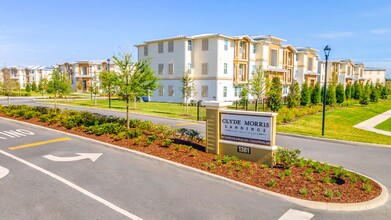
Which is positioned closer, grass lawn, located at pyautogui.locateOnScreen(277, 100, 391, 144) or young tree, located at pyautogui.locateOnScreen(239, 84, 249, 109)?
grass lawn, located at pyautogui.locateOnScreen(277, 100, 391, 144)

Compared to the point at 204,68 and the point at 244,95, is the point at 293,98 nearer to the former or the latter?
the point at 244,95

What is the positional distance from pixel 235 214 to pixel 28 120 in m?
18.2

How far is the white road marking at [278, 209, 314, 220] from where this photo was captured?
636 cm

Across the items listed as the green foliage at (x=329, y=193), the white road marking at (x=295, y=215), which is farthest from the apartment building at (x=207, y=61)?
the white road marking at (x=295, y=215)

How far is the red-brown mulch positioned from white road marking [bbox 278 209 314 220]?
2.52 feet

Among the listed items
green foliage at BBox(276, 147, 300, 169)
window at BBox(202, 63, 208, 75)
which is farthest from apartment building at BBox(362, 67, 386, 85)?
green foliage at BBox(276, 147, 300, 169)

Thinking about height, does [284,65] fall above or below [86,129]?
above

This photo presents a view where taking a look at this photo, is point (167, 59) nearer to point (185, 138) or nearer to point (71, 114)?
point (71, 114)

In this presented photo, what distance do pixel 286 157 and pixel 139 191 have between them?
5.13m

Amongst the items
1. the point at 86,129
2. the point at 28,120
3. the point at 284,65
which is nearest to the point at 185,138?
the point at 86,129

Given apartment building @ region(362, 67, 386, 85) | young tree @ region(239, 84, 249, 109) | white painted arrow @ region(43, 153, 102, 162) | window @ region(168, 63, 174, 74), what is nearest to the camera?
white painted arrow @ region(43, 153, 102, 162)

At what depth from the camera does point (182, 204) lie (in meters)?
7.01

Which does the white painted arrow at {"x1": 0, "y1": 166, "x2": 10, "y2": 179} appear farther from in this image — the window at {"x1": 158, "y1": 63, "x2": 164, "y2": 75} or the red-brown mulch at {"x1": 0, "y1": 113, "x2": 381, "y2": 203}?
the window at {"x1": 158, "y1": 63, "x2": 164, "y2": 75}

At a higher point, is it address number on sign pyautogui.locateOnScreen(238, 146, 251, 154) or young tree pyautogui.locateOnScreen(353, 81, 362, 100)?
young tree pyautogui.locateOnScreen(353, 81, 362, 100)
